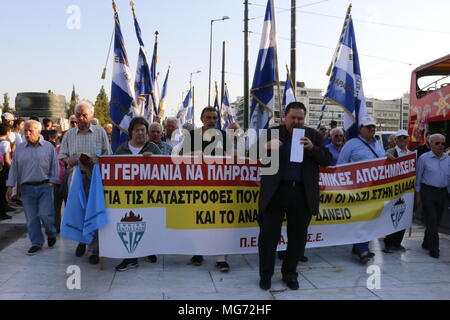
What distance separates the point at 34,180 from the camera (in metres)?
5.53

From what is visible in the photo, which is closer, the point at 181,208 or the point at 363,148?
the point at 181,208

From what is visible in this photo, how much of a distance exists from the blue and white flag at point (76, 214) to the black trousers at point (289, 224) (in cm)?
214

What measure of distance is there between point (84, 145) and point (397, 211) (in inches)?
182

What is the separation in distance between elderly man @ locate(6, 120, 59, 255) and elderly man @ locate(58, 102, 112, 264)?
406 mm

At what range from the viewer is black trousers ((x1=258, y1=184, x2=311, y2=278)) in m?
4.29

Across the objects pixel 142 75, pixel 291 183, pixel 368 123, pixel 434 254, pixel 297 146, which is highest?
pixel 142 75

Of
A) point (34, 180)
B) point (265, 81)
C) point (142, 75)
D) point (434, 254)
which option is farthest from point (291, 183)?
point (142, 75)

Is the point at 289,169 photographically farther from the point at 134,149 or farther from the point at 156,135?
the point at 156,135

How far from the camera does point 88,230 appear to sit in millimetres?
4781

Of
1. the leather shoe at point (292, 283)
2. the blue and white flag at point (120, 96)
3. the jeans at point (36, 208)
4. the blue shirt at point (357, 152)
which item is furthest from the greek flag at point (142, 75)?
the leather shoe at point (292, 283)

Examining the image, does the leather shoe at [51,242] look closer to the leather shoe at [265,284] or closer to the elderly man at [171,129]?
the elderly man at [171,129]
